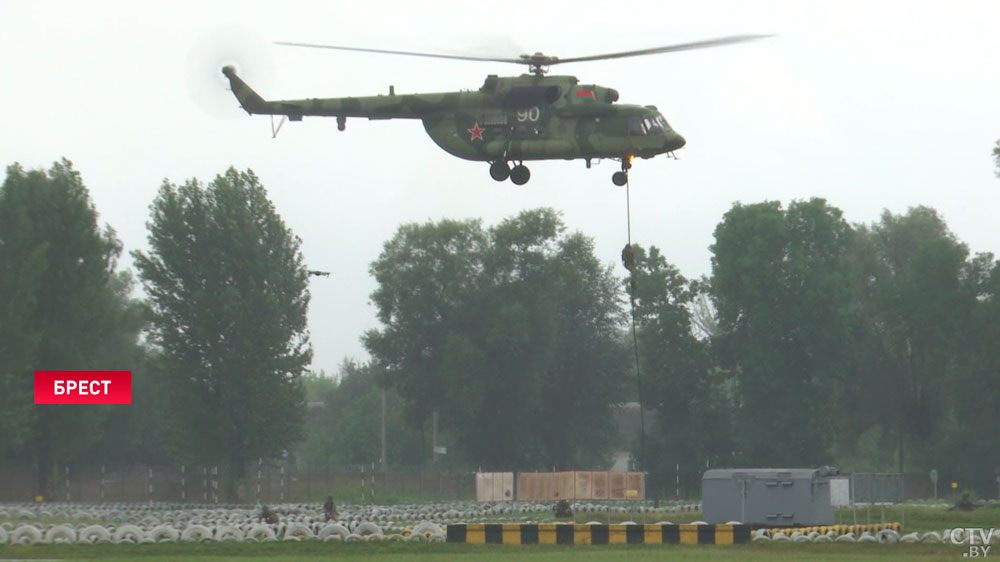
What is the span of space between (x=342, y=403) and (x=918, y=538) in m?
147

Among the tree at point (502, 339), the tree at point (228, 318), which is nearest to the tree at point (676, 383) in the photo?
the tree at point (502, 339)

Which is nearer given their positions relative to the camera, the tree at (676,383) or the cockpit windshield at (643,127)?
the cockpit windshield at (643,127)

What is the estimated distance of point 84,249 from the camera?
79875 mm

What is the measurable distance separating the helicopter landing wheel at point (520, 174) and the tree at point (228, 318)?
158ft

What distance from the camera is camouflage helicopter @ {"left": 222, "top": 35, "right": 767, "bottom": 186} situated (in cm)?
3553

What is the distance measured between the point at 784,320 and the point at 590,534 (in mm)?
59796

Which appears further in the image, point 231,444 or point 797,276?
point 797,276

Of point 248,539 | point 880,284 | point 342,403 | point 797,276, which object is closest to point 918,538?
point 248,539

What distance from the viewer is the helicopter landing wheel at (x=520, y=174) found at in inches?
1423

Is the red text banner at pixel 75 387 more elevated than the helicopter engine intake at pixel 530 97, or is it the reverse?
the helicopter engine intake at pixel 530 97

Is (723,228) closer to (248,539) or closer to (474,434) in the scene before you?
(474,434)

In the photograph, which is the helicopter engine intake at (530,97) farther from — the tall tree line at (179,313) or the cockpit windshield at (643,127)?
the tall tree line at (179,313)

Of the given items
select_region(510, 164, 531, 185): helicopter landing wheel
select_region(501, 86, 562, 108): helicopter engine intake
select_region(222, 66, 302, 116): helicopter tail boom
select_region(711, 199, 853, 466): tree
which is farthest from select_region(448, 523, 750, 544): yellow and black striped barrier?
select_region(711, 199, 853, 466): tree

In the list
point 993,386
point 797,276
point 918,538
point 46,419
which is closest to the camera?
point 918,538
